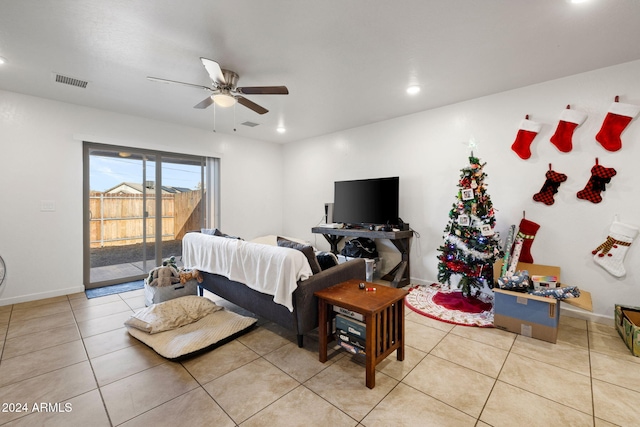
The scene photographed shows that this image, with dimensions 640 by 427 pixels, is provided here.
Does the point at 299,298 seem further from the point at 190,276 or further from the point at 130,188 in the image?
the point at 130,188

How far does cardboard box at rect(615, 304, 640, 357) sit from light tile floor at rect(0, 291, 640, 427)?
0.08 metres

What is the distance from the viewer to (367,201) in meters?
4.34

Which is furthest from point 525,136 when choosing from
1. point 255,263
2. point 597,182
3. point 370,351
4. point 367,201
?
point 255,263

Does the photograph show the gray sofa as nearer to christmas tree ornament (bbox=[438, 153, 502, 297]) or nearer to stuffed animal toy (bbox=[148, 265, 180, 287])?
stuffed animal toy (bbox=[148, 265, 180, 287])

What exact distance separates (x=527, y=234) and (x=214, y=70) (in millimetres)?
3658

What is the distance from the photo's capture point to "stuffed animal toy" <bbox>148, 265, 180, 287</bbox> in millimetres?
3094

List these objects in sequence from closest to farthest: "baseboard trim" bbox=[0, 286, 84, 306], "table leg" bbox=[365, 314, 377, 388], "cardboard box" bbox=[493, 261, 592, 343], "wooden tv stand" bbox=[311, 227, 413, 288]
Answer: "table leg" bbox=[365, 314, 377, 388] → "cardboard box" bbox=[493, 261, 592, 343] → "baseboard trim" bbox=[0, 286, 84, 306] → "wooden tv stand" bbox=[311, 227, 413, 288]

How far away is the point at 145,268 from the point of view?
4605 mm

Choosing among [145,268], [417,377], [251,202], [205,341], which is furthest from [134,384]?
[251,202]

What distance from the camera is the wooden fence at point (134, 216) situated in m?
4.23

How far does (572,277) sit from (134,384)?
164 inches

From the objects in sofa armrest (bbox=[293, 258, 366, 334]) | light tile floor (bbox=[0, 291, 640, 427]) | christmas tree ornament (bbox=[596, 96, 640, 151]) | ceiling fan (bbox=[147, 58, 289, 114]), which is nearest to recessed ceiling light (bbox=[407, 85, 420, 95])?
A: ceiling fan (bbox=[147, 58, 289, 114])

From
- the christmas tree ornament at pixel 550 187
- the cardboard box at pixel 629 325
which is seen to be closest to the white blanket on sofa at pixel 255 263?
the cardboard box at pixel 629 325

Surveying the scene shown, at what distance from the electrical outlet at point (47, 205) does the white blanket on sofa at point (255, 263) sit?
204 centimetres
